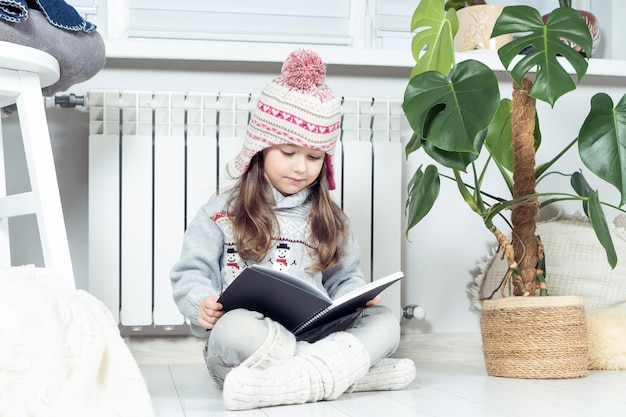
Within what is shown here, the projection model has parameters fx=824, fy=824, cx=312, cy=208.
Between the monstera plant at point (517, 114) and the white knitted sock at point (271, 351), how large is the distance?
42 cm

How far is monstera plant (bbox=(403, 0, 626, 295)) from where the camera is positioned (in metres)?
1.42

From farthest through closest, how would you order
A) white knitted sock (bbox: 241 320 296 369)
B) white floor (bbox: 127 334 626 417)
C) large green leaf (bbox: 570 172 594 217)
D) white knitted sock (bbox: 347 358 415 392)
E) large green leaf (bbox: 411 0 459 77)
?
large green leaf (bbox: 570 172 594 217)
large green leaf (bbox: 411 0 459 77)
white knitted sock (bbox: 347 358 415 392)
white knitted sock (bbox: 241 320 296 369)
white floor (bbox: 127 334 626 417)

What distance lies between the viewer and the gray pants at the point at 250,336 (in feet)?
4.43

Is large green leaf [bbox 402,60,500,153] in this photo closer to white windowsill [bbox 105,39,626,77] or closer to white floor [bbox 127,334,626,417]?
white floor [bbox 127,334,626,417]

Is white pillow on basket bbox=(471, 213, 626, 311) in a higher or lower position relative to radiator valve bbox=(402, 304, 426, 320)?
Answer: higher

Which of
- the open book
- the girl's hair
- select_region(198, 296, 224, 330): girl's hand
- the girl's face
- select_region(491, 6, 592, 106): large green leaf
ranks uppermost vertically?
select_region(491, 6, 592, 106): large green leaf

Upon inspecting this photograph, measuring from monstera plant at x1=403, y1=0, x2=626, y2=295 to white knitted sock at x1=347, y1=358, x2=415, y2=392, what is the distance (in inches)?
12.5

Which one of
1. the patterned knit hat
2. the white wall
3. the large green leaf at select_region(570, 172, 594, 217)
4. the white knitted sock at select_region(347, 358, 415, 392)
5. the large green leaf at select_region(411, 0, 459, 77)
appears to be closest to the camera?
the white knitted sock at select_region(347, 358, 415, 392)

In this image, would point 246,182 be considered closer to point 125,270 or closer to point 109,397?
point 125,270

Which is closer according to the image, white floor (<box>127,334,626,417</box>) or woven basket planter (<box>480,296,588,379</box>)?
white floor (<box>127,334,626,417</box>)

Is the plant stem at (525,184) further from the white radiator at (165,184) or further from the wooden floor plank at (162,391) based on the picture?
the wooden floor plank at (162,391)

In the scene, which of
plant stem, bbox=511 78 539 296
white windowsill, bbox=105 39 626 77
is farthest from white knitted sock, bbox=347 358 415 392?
white windowsill, bbox=105 39 626 77

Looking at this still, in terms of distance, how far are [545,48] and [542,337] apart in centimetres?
55

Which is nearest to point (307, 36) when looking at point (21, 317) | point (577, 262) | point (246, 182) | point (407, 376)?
point (246, 182)
